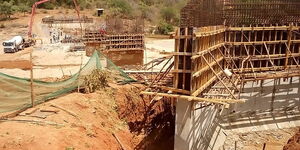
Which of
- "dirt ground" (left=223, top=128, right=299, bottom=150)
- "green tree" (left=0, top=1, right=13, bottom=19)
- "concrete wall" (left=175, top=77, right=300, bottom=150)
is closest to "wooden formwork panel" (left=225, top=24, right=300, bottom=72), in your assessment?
"concrete wall" (left=175, top=77, right=300, bottom=150)

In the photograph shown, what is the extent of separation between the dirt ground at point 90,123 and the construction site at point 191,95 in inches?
1.3

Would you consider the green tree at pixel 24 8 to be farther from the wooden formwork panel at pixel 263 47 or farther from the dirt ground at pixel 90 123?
the wooden formwork panel at pixel 263 47

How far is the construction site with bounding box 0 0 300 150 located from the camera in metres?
10.7

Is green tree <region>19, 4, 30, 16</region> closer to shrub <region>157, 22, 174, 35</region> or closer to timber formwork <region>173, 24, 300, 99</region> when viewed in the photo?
shrub <region>157, 22, 174, 35</region>

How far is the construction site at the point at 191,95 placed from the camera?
1070 centimetres

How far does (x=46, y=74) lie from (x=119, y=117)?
40.4 feet

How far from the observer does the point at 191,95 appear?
11273 millimetres

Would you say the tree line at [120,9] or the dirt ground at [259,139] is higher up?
the tree line at [120,9]

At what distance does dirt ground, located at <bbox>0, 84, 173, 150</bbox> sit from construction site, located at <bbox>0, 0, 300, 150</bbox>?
0.03 m

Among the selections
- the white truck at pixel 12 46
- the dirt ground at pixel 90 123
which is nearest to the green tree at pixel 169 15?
the white truck at pixel 12 46

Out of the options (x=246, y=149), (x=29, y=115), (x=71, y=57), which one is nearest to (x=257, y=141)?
(x=246, y=149)

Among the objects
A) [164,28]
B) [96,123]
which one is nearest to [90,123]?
[96,123]

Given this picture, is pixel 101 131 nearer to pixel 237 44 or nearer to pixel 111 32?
pixel 237 44

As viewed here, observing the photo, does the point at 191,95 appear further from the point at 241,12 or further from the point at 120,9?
the point at 120,9
